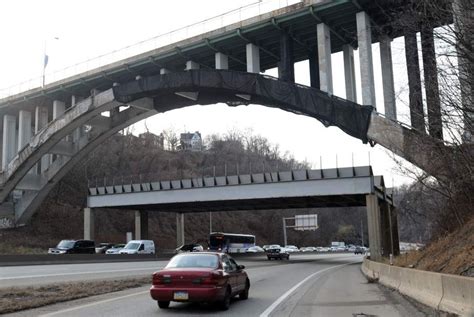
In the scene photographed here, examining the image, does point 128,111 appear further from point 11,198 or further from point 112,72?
point 11,198

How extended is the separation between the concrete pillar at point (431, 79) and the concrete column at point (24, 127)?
178 feet

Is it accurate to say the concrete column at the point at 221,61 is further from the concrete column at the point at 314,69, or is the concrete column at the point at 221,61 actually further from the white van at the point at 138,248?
the white van at the point at 138,248

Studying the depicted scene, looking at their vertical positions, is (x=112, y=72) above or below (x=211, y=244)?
above

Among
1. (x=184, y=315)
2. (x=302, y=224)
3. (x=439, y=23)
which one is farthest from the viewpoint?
(x=302, y=224)

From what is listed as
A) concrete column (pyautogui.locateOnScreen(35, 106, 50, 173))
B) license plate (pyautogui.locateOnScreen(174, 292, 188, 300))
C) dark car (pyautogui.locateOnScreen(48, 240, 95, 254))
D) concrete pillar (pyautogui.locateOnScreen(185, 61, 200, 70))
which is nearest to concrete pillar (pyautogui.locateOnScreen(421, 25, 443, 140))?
license plate (pyautogui.locateOnScreen(174, 292, 188, 300))

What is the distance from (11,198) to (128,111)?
21.7m

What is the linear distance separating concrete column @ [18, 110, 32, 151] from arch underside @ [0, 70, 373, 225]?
4419 mm

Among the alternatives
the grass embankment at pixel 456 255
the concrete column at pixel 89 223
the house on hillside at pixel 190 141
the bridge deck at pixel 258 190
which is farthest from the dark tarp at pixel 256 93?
the house on hillside at pixel 190 141

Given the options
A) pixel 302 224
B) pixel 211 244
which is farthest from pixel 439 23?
pixel 302 224

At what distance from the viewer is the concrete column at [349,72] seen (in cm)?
3691

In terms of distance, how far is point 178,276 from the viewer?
464 inches

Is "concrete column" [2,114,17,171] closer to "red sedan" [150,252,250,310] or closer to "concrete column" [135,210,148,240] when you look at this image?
"concrete column" [135,210,148,240]

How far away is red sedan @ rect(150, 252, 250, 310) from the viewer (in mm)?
11594

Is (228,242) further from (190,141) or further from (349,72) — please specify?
(190,141)
